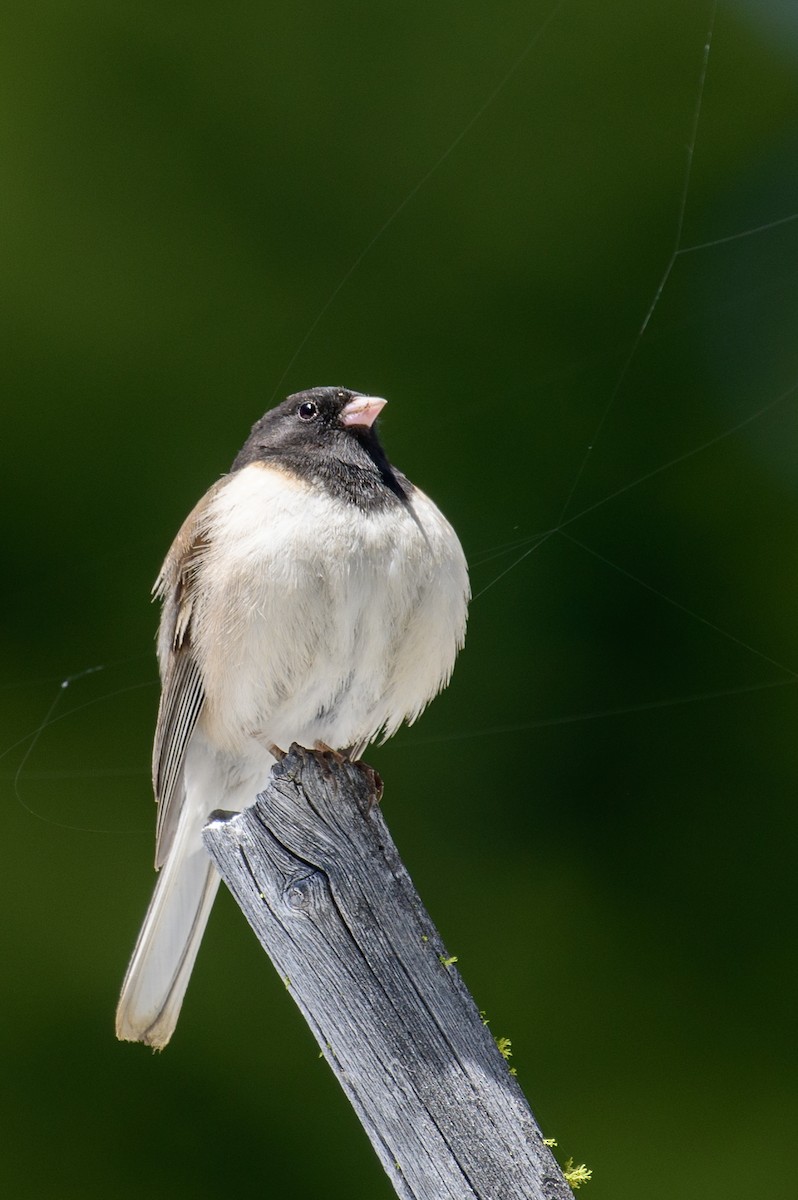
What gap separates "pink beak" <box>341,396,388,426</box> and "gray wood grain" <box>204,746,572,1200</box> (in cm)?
95

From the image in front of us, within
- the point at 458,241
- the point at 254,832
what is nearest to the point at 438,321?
the point at 458,241

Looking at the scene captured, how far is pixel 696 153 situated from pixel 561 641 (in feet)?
4.00

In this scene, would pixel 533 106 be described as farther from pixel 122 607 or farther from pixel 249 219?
pixel 122 607

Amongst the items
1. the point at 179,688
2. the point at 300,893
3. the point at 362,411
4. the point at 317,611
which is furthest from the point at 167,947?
the point at 362,411

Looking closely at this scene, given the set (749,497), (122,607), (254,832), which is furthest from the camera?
(749,497)

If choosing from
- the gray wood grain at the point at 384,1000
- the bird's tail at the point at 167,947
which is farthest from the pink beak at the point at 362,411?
the gray wood grain at the point at 384,1000

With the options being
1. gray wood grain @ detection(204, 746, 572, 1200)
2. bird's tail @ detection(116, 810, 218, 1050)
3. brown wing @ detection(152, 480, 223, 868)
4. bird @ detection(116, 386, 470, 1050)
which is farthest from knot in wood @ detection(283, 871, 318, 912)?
brown wing @ detection(152, 480, 223, 868)

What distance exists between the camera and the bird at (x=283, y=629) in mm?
1870

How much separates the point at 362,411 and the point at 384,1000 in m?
1.18

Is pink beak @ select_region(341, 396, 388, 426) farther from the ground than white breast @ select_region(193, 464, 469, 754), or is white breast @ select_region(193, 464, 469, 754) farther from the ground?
pink beak @ select_region(341, 396, 388, 426)

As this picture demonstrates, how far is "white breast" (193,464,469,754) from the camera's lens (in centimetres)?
186

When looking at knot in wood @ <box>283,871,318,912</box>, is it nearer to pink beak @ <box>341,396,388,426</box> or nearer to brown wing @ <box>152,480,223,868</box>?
brown wing @ <box>152,480,223,868</box>

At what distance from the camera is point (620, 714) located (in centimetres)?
291

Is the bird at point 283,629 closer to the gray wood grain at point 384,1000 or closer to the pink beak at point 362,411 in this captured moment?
the pink beak at point 362,411
